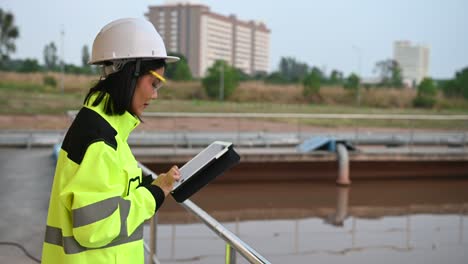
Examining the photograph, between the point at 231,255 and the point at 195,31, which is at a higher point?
the point at 195,31

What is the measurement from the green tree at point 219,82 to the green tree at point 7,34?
1296cm

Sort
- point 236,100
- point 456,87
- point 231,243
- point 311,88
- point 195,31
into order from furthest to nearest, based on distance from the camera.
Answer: point 195,31, point 456,87, point 311,88, point 236,100, point 231,243

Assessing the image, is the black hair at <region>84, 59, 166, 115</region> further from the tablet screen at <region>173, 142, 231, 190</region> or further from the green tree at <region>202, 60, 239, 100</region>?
the green tree at <region>202, 60, 239, 100</region>

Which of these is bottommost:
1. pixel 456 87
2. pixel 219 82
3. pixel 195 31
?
pixel 219 82

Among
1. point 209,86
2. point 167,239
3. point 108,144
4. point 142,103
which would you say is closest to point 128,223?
point 108,144

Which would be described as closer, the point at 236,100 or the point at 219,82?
the point at 236,100

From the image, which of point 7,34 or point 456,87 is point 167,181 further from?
point 456,87

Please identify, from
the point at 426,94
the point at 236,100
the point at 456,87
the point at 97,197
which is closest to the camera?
the point at 97,197

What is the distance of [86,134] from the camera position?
5.64 ft

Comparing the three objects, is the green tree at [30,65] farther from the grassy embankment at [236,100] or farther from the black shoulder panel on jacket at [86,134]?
the black shoulder panel on jacket at [86,134]

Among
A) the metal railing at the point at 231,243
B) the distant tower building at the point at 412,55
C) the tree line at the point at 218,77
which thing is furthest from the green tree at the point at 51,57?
the distant tower building at the point at 412,55

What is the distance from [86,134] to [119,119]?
0.48 feet

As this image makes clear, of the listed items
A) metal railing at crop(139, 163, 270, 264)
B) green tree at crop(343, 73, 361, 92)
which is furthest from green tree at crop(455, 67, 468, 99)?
metal railing at crop(139, 163, 270, 264)

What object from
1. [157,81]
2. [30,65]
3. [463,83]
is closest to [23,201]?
[157,81]
